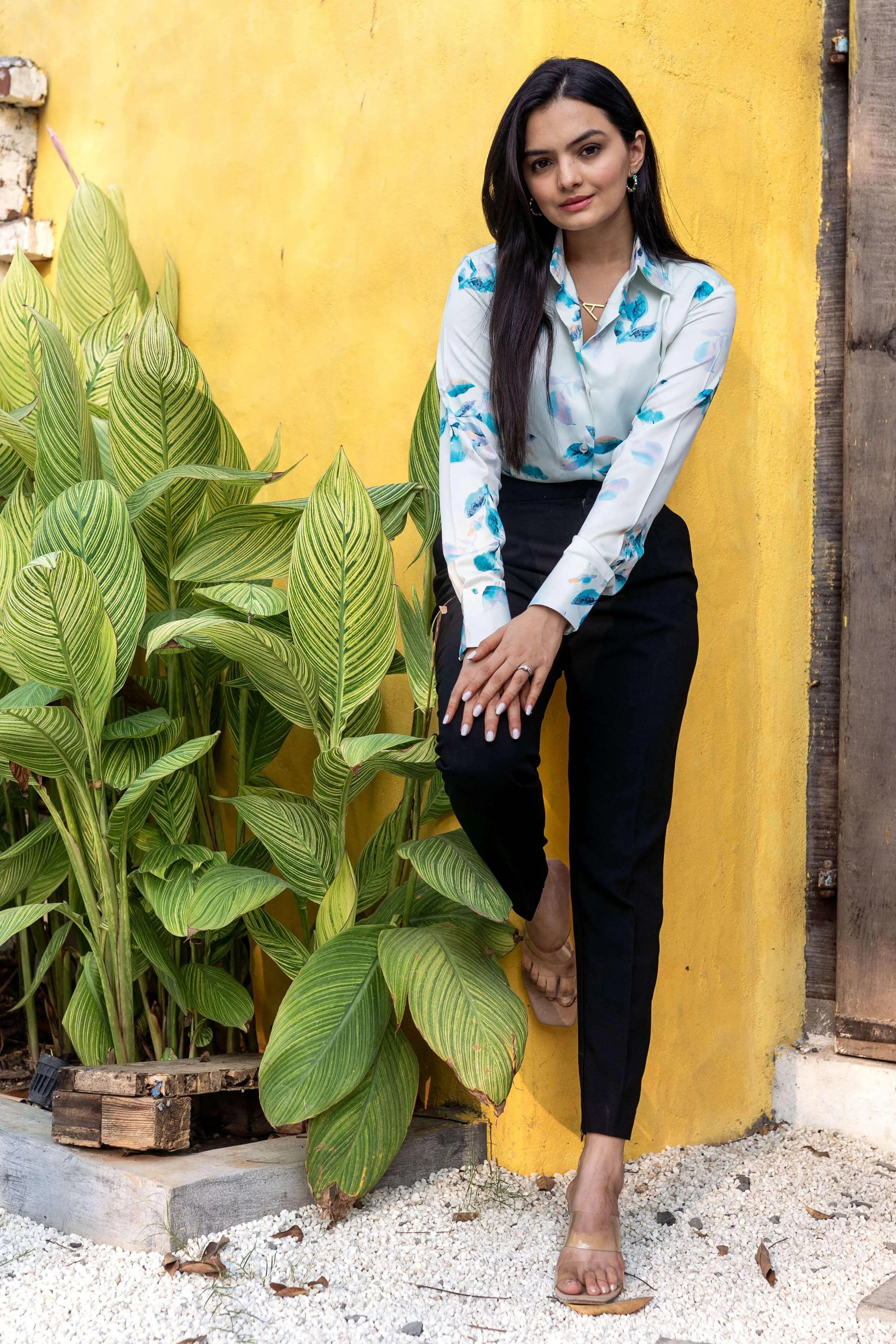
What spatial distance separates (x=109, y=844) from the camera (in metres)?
1.90

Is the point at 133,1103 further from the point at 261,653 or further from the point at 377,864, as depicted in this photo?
the point at 261,653

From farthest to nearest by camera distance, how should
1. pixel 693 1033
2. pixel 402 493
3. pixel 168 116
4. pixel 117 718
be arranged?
pixel 168 116 → pixel 693 1033 → pixel 117 718 → pixel 402 493

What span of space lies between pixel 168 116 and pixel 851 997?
2150mm

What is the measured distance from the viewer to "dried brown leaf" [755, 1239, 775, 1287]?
169 cm

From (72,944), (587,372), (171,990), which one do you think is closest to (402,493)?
(587,372)

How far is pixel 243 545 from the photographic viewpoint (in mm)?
1925

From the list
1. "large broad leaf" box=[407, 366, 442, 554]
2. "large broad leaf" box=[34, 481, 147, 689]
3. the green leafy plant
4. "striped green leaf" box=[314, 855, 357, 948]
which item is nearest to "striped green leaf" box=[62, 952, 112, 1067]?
the green leafy plant

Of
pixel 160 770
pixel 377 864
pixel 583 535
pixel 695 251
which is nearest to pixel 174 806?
pixel 160 770

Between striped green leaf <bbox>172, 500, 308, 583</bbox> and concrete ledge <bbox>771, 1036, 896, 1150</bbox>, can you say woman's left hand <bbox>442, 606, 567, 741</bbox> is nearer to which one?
striped green leaf <bbox>172, 500, 308, 583</bbox>

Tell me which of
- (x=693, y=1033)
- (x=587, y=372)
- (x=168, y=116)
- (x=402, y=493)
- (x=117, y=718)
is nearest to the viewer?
(x=587, y=372)

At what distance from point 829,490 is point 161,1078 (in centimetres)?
150

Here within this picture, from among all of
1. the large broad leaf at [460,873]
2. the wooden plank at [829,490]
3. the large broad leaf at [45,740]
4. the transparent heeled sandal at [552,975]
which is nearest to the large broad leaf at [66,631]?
the large broad leaf at [45,740]

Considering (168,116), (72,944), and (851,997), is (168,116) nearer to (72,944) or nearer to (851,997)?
(72,944)

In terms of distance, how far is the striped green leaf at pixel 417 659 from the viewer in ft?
5.95
